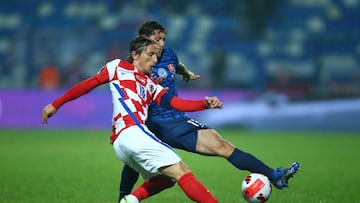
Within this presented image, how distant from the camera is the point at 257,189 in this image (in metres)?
6.45

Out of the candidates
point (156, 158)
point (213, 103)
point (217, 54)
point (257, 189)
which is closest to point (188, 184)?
point (156, 158)

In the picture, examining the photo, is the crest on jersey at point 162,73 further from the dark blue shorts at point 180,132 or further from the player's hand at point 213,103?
the player's hand at point 213,103

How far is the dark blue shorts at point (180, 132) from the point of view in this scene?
23.4 ft

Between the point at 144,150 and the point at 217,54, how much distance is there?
16.7 metres

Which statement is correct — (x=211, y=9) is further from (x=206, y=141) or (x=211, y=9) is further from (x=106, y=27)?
(x=206, y=141)

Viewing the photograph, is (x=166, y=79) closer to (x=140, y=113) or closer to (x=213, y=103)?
(x=140, y=113)

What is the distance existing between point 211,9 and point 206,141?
17.4m

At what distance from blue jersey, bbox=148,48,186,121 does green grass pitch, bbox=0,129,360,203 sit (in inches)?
40.2

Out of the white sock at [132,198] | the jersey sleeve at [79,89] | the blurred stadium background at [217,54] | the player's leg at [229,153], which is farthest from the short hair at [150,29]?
the blurred stadium background at [217,54]

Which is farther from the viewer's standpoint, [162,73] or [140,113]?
[162,73]

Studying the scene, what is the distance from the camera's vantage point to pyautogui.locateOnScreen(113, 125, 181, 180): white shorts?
19.1ft

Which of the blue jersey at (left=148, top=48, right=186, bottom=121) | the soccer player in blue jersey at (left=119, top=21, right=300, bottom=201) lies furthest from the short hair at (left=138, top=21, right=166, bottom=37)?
the blue jersey at (left=148, top=48, right=186, bottom=121)

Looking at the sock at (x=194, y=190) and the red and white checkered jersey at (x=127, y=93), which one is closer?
the sock at (x=194, y=190)

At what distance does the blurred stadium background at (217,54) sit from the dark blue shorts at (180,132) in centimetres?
1367
